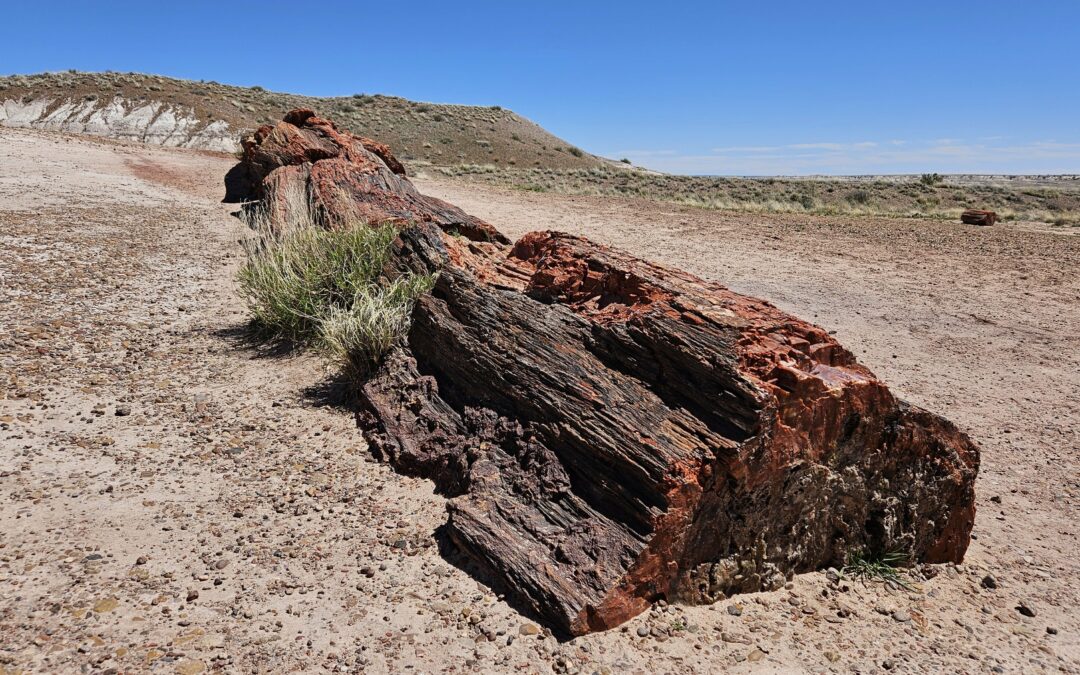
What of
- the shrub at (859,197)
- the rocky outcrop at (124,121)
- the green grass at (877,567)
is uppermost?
the rocky outcrop at (124,121)

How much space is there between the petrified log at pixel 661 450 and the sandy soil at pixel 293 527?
0.58 ft

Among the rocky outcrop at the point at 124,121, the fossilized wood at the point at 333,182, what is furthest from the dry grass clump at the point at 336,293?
the rocky outcrop at the point at 124,121

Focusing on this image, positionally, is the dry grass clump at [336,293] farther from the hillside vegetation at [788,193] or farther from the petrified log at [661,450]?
the hillside vegetation at [788,193]

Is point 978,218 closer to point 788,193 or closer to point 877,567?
point 788,193

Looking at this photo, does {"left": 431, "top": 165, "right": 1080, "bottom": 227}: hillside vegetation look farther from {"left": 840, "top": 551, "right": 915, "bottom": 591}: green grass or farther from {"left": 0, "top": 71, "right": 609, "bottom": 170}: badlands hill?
{"left": 840, "top": 551, "right": 915, "bottom": 591}: green grass

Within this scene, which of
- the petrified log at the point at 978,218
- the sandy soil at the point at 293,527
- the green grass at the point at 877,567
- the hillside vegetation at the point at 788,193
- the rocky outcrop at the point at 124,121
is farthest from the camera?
the rocky outcrop at the point at 124,121

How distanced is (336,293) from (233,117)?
32529 mm

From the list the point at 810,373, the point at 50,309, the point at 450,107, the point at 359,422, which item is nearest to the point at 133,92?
the point at 450,107

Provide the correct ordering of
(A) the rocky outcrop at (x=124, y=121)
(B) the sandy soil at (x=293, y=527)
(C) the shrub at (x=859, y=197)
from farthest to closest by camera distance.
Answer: (A) the rocky outcrop at (x=124, y=121)
(C) the shrub at (x=859, y=197)
(B) the sandy soil at (x=293, y=527)

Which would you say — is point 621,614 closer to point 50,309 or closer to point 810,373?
point 810,373

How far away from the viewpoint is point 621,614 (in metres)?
2.95

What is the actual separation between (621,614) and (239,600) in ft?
5.18

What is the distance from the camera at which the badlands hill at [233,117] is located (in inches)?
1214

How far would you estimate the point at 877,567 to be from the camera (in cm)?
361
